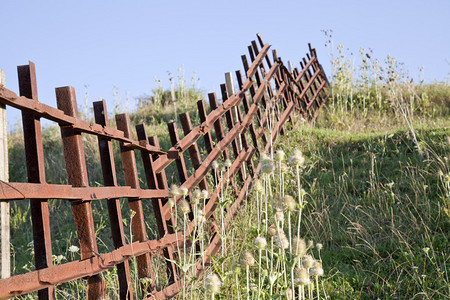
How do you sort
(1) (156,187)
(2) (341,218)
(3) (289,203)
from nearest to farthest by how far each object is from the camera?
(3) (289,203) < (1) (156,187) < (2) (341,218)

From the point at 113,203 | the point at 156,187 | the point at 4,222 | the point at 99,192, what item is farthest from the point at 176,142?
the point at 4,222

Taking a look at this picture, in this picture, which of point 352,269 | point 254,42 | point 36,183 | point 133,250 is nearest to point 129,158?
point 133,250

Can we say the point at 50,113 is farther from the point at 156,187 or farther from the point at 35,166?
the point at 156,187

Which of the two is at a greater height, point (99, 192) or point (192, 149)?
point (192, 149)

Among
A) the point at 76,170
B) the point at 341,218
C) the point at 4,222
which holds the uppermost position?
the point at 76,170

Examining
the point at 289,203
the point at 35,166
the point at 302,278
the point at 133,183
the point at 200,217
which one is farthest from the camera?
the point at 133,183

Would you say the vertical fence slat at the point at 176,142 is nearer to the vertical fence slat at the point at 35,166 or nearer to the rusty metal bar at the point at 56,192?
the rusty metal bar at the point at 56,192

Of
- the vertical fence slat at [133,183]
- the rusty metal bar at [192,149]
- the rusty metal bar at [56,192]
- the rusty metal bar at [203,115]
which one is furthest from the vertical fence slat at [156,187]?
the rusty metal bar at [203,115]

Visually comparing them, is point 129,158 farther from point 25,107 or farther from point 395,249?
point 395,249

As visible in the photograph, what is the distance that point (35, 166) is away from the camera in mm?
2020

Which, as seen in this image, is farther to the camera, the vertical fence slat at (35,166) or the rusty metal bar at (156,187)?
the rusty metal bar at (156,187)

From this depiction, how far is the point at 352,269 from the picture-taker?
3705mm

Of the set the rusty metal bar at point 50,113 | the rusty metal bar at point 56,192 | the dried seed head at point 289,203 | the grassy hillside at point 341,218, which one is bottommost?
the grassy hillside at point 341,218

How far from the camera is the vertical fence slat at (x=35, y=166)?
2.02 meters
